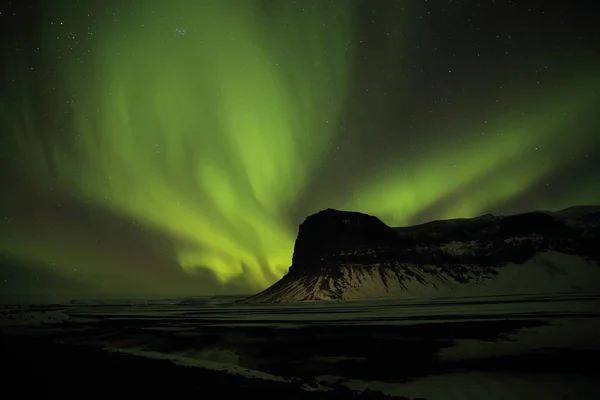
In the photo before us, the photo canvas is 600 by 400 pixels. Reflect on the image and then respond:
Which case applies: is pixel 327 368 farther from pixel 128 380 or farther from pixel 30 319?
pixel 30 319

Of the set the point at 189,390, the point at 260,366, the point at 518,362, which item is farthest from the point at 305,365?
the point at 518,362

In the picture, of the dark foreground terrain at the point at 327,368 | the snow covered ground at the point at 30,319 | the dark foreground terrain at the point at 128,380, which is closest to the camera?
the dark foreground terrain at the point at 128,380

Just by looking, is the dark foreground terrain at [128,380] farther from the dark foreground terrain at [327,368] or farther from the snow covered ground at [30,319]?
the snow covered ground at [30,319]

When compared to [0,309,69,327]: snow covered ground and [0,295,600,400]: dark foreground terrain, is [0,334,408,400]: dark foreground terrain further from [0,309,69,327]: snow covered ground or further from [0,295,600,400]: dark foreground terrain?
[0,309,69,327]: snow covered ground

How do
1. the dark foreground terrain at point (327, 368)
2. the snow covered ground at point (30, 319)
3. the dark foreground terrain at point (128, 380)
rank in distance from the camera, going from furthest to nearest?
1. the snow covered ground at point (30, 319)
2. the dark foreground terrain at point (327, 368)
3. the dark foreground terrain at point (128, 380)

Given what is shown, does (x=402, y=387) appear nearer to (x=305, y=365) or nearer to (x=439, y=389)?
(x=439, y=389)

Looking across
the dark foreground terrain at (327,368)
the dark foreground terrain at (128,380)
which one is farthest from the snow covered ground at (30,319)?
the dark foreground terrain at (128,380)

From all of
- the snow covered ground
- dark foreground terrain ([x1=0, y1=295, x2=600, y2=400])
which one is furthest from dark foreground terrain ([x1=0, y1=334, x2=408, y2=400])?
the snow covered ground

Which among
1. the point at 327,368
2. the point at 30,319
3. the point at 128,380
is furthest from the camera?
the point at 30,319

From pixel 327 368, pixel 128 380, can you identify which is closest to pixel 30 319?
pixel 128 380

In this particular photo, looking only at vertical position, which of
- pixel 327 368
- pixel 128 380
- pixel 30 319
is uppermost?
pixel 30 319

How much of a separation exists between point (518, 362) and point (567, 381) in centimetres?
875

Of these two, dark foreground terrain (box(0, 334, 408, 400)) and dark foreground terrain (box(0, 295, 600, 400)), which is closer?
dark foreground terrain (box(0, 334, 408, 400))

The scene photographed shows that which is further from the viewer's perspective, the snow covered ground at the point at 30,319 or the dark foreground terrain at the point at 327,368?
the snow covered ground at the point at 30,319
